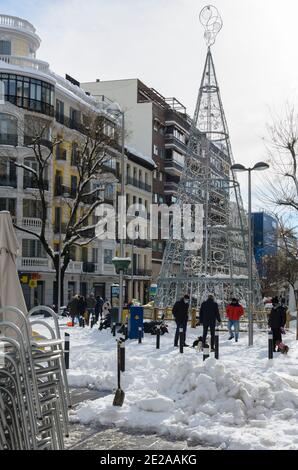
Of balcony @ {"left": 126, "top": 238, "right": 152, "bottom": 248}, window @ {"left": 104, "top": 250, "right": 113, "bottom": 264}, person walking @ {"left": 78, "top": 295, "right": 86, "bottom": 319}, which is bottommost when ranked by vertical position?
person walking @ {"left": 78, "top": 295, "right": 86, "bottom": 319}

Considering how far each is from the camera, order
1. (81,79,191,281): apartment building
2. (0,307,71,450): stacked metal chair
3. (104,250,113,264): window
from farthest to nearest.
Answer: (81,79,191,281): apartment building → (104,250,113,264): window → (0,307,71,450): stacked metal chair

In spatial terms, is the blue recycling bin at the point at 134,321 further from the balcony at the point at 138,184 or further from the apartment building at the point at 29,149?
the balcony at the point at 138,184

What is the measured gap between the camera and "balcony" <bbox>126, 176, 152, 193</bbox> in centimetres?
6361

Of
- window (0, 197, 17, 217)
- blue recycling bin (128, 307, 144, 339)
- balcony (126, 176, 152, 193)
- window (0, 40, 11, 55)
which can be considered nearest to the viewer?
blue recycling bin (128, 307, 144, 339)

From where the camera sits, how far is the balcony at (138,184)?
63.6 meters

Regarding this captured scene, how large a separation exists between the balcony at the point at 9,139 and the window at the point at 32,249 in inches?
276

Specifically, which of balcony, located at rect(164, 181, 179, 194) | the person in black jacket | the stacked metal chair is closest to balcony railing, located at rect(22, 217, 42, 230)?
the person in black jacket

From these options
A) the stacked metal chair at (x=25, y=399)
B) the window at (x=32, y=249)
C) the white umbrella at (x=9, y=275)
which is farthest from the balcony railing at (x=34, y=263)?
the stacked metal chair at (x=25, y=399)

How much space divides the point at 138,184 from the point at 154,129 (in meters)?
8.65

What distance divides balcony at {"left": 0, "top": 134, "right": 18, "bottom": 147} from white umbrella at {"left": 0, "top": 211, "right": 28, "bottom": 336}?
122 ft

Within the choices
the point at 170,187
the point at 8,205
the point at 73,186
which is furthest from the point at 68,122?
the point at 170,187

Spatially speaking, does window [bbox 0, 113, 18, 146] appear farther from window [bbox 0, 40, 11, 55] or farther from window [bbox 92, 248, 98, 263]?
window [bbox 92, 248, 98, 263]
